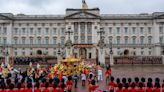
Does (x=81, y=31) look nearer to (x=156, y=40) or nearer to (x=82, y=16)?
(x=82, y=16)

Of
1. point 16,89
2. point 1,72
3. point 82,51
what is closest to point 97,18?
point 82,51

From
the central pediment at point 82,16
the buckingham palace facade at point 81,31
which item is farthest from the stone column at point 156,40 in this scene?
the central pediment at point 82,16

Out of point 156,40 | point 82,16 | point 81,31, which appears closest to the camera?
point 82,16

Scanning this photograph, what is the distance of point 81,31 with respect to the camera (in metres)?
99.1

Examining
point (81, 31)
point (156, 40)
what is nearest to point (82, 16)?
point (81, 31)

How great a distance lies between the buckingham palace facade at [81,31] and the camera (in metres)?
98.1

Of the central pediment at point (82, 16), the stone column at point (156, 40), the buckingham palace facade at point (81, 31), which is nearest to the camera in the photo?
the stone column at point (156, 40)

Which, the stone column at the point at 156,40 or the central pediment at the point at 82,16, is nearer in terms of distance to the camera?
the stone column at the point at 156,40

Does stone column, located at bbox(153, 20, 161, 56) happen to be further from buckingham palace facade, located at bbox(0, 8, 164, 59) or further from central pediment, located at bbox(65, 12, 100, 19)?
central pediment, located at bbox(65, 12, 100, 19)

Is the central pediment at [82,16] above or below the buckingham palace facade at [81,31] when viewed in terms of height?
above

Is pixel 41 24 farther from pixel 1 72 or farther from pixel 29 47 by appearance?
pixel 1 72

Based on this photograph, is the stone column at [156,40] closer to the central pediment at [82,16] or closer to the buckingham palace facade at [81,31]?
the buckingham palace facade at [81,31]

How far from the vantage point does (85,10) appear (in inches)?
3819

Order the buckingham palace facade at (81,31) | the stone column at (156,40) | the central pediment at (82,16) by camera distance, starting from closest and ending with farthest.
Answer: the stone column at (156,40), the central pediment at (82,16), the buckingham palace facade at (81,31)
